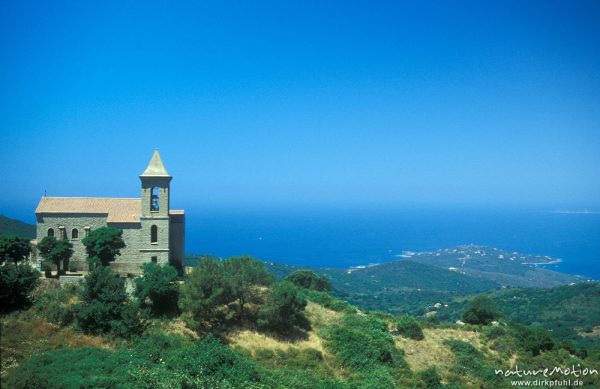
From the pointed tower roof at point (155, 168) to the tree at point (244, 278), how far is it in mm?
7891

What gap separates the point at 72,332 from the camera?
20.2 meters

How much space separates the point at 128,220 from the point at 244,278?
9.82 meters

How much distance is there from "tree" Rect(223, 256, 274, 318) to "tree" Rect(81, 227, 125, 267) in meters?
7.86

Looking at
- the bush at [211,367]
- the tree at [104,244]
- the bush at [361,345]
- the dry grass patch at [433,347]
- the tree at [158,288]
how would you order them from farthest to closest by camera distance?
the tree at [104,244], the dry grass patch at [433,347], the tree at [158,288], the bush at [361,345], the bush at [211,367]

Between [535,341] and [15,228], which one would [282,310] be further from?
[15,228]

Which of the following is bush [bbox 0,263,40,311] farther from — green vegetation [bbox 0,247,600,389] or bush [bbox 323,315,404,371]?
bush [bbox 323,315,404,371]

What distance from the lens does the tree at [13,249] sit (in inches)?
1090

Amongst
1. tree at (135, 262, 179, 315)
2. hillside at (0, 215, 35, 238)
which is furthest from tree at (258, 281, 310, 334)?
hillside at (0, 215, 35, 238)

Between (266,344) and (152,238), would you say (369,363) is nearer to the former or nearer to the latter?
(266,344)

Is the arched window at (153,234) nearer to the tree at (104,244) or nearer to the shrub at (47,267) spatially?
the tree at (104,244)

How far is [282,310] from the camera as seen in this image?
25516 millimetres

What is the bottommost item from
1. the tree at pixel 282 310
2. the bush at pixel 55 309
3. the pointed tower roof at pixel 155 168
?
the tree at pixel 282 310

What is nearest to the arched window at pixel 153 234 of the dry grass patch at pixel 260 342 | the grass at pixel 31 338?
the dry grass patch at pixel 260 342

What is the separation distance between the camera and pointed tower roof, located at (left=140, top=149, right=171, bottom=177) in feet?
97.2
